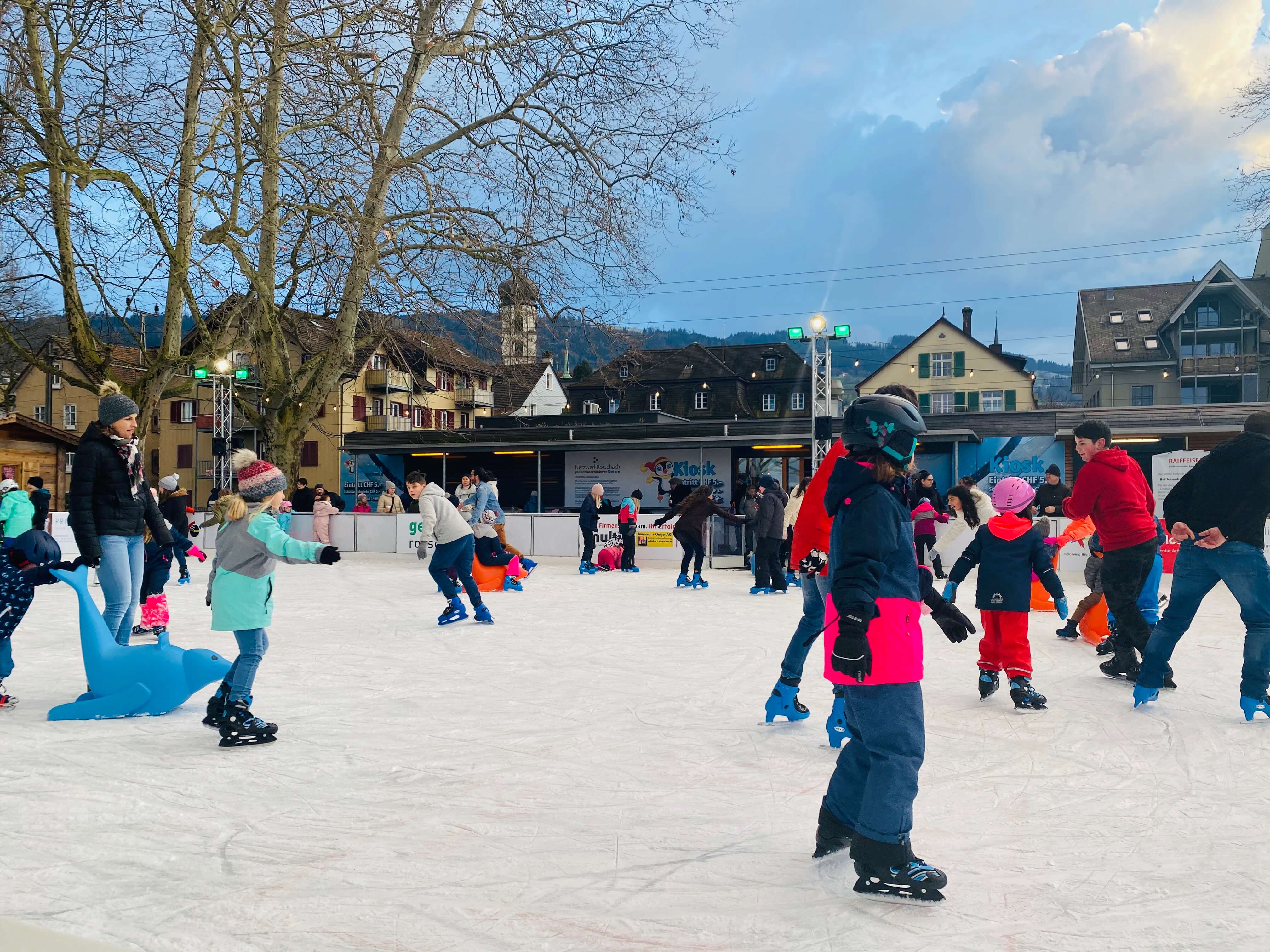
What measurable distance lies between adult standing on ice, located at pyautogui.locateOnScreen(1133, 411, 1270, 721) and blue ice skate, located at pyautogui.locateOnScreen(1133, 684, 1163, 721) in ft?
1.11

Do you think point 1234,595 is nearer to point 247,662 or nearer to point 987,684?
point 987,684

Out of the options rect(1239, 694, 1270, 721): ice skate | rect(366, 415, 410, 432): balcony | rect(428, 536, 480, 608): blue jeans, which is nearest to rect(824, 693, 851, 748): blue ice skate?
rect(1239, 694, 1270, 721): ice skate

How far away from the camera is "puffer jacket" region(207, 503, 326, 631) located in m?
4.29

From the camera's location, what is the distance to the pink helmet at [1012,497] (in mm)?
5566

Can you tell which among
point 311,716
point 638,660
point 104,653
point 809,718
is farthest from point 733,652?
point 104,653

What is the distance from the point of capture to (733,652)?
7.14m

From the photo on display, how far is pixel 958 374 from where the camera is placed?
4559 cm

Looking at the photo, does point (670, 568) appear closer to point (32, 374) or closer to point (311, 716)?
point (311, 716)

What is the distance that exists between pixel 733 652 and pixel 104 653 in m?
4.24

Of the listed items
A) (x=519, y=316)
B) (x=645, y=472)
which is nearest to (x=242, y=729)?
(x=519, y=316)

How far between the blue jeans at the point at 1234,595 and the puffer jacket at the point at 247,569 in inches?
174

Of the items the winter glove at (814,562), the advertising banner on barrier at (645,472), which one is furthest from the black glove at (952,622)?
the advertising banner on barrier at (645,472)

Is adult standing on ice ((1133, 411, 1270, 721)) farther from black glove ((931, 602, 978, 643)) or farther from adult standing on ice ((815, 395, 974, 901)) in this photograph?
adult standing on ice ((815, 395, 974, 901))

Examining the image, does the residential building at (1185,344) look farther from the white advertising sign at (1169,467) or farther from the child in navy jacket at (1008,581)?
the child in navy jacket at (1008,581)
